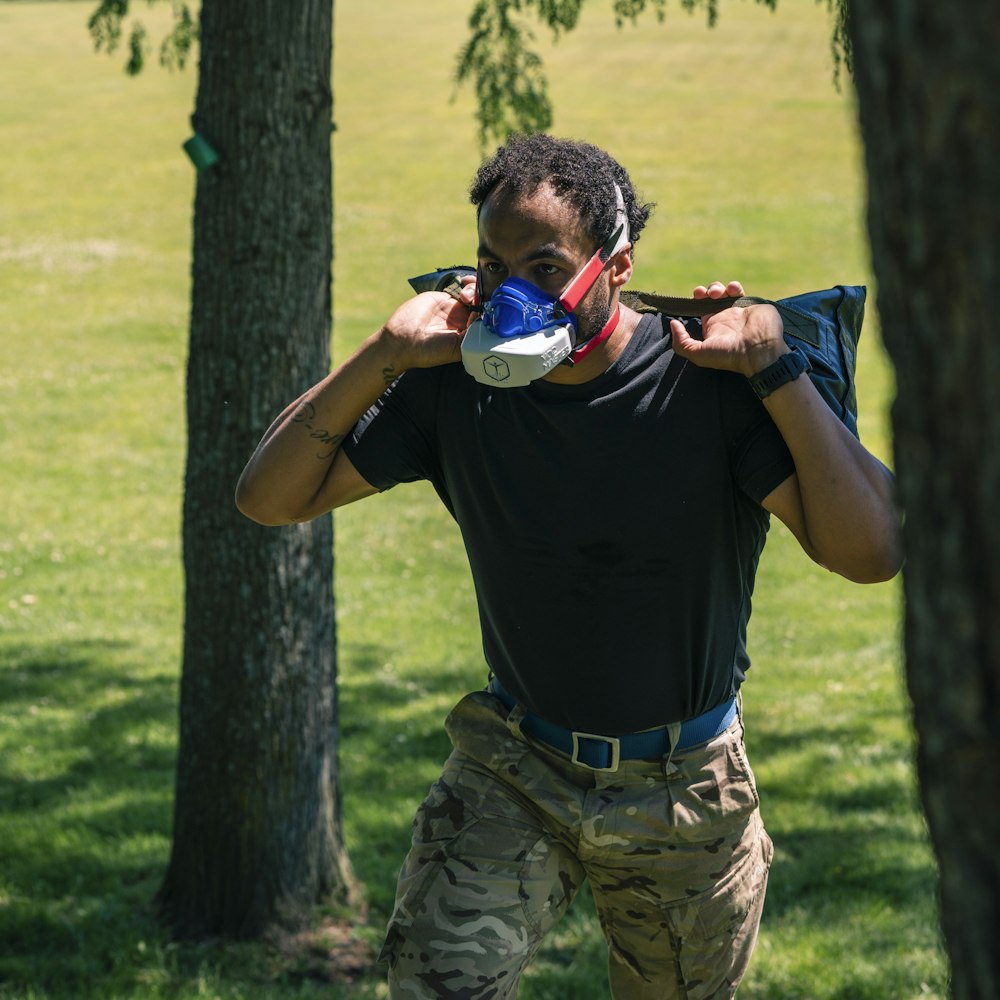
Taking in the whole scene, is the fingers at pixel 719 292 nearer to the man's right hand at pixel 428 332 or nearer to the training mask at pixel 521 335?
the training mask at pixel 521 335

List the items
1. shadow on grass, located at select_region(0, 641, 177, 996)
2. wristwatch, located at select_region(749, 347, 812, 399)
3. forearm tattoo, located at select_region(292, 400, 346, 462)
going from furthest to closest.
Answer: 1. shadow on grass, located at select_region(0, 641, 177, 996)
2. forearm tattoo, located at select_region(292, 400, 346, 462)
3. wristwatch, located at select_region(749, 347, 812, 399)

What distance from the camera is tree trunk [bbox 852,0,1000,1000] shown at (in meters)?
1.41

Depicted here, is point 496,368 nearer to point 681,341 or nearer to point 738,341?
point 681,341

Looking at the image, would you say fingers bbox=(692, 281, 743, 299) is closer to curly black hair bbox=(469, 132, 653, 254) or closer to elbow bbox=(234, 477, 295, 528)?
curly black hair bbox=(469, 132, 653, 254)

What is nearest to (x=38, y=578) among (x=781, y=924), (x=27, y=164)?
(x=781, y=924)

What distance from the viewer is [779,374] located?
3186mm

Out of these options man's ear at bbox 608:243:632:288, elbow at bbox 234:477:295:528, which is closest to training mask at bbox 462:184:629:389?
man's ear at bbox 608:243:632:288

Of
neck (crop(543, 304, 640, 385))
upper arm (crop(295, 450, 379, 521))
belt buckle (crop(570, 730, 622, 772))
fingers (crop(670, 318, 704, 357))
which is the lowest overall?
belt buckle (crop(570, 730, 622, 772))

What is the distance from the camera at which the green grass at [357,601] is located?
209 inches

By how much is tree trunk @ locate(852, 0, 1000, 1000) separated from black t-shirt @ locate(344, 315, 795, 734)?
1.75 m

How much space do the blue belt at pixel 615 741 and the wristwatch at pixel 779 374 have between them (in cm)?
80

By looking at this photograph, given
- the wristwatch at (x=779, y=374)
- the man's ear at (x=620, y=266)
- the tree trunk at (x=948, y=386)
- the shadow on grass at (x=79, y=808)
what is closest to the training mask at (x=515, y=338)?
the man's ear at (x=620, y=266)

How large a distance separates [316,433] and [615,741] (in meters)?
1.01

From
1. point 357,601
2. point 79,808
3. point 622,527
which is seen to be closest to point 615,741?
point 622,527
